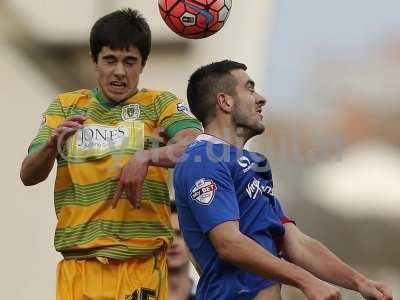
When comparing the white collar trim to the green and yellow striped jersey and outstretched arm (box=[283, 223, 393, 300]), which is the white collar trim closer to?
the green and yellow striped jersey

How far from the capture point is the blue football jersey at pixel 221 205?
5.74 metres

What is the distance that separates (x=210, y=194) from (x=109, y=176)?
0.75m

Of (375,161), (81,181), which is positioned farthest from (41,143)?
(375,161)

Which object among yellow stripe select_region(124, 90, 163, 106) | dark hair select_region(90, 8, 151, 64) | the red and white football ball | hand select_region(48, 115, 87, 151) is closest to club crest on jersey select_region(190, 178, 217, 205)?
hand select_region(48, 115, 87, 151)

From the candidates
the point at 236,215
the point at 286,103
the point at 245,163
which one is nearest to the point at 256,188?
the point at 245,163

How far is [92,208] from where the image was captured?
20.6 ft

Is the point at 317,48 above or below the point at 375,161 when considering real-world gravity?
above

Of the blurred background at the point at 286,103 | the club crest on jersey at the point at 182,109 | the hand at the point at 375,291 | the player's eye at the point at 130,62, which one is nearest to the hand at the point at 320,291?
the hand at the point at 375,291

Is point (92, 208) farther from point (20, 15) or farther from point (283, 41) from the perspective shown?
point (283, 41)

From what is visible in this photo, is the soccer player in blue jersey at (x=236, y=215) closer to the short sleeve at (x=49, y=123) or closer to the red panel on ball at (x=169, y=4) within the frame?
the red panel on ball at (x=169, y=4)

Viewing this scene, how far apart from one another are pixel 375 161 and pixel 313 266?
14.5 m

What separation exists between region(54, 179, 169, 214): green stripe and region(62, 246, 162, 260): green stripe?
0.23 m

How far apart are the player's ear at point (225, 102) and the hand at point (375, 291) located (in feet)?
3.40

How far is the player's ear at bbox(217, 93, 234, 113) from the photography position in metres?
6.15
